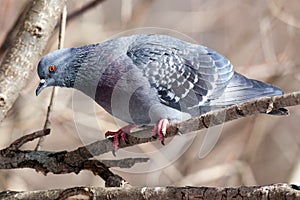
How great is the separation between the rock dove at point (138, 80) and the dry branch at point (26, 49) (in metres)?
0.13

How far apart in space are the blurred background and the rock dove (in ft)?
1.52

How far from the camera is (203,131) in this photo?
10.8 feet

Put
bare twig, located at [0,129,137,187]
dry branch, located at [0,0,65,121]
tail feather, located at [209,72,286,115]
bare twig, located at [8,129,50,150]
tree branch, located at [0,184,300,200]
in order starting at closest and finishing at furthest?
tree branch, located at [0,184,300,200] < bare twig, located at [8,129,50,150] < bare twig, located at [0,129,137,187] < dry branch, located at [0,0,65,121] < tail feather, located at [209,72,286,115]

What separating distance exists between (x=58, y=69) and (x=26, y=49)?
0.18m

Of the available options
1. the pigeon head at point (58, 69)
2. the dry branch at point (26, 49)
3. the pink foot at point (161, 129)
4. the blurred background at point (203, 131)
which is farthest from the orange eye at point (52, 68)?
the blurred background at point (203, 131)

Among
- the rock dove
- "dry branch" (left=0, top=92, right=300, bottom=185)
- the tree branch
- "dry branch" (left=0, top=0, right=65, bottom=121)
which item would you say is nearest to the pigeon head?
the rock dove

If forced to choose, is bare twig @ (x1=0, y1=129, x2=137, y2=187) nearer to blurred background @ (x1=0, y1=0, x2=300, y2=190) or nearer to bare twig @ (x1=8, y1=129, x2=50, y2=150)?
bare twig @ (x1=8, y1=129, x2=50, y2=150)

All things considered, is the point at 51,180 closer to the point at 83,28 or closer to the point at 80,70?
the point at 83,28

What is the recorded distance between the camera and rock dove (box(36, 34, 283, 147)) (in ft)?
6.90

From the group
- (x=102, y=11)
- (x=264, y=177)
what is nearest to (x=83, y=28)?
(x=102, y=11)

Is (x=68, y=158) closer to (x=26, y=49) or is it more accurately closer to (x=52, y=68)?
(x=52, y=68)

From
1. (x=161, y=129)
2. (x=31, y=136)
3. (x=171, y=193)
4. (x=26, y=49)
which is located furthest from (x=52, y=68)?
(x=171, y=193)

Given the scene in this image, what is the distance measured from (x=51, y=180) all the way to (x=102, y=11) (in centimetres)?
166

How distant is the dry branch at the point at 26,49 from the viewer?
7.05ft
